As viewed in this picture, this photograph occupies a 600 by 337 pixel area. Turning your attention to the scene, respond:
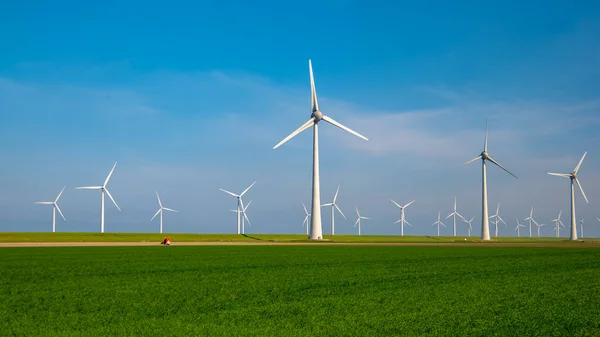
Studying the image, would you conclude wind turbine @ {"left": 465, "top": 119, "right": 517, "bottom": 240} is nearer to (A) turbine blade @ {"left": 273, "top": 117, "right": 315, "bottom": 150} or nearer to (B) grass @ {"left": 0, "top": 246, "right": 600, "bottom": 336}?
(A) turbine blade @ {"left": 273, "top": 117, "right": 315, "bottom": 150}

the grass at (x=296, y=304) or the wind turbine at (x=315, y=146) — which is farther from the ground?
the wind turbine at (x=315, y=146)

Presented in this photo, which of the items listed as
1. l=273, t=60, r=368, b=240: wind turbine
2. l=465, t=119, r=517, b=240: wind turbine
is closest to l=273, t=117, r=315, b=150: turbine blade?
l=273, t=60, r=368, b=240: wind turbine

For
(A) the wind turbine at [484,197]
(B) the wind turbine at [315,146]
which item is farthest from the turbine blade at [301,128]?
(A) the wind turbine at [484,197]

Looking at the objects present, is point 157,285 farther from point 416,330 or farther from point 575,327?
point 575,327

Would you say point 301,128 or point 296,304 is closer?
A: point 296,304

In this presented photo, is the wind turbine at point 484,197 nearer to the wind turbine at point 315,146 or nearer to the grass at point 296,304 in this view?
the wind turbine at point 315,146

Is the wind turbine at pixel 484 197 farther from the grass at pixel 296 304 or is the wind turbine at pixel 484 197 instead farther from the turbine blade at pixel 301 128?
the grass at pixel 296 304

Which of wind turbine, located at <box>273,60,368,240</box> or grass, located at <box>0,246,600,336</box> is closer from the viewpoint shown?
grass, located at <box>0,246,600,336</box>

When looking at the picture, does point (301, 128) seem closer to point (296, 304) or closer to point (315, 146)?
point (315, 146)

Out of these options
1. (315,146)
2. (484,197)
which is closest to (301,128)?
(315,146)

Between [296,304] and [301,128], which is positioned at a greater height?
[301,128]

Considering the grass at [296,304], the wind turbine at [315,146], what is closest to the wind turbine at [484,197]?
the wind turbine at [315,146]

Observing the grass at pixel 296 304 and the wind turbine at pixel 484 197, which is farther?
the wind turbine at pixel 484 197

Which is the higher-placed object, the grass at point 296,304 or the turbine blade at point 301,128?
the turbine blade at point 301,128
